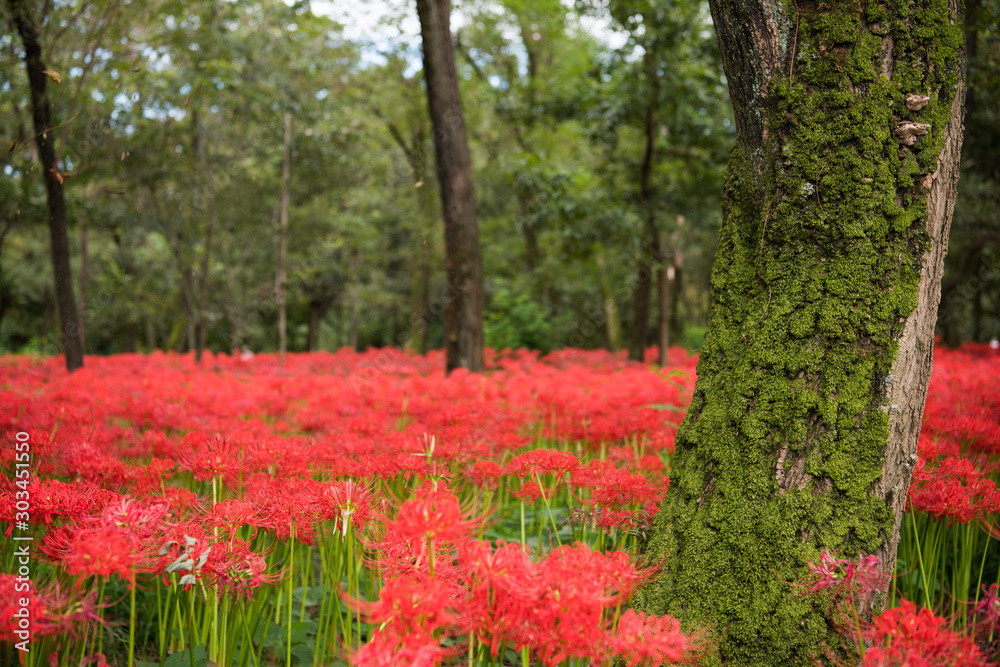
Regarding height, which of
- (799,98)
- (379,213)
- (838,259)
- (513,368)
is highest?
(379,213)

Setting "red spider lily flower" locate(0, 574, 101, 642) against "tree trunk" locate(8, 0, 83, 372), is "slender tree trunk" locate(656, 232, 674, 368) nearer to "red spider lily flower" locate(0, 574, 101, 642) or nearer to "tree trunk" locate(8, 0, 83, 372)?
"tree trunk" locate(8, 0, 83, 372)

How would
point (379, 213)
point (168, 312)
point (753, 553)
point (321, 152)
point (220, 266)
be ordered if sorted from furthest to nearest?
point (168, 312)
point (220, 266)
point (379, 213)
point (321, 152)
point (753, 553)

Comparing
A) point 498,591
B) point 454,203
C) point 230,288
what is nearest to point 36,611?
point 498,591

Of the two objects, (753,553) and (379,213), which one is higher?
(379,213)

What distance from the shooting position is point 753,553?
169 centimetres

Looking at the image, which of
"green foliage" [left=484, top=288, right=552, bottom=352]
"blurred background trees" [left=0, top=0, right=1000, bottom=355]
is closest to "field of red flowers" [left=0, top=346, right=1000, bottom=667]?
"blurred background trees" [left=0, top=0, right=1000, bottom=355]

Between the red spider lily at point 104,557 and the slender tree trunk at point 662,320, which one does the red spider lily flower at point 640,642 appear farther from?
the slender tree trunk at point 662,320

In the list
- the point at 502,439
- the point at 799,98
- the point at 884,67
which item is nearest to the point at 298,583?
Result: the point at 502,439

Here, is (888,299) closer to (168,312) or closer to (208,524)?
(208,524)

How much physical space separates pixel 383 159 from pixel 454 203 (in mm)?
10522

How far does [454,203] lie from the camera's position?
7.72m

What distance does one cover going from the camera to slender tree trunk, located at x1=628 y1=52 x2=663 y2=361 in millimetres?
8781

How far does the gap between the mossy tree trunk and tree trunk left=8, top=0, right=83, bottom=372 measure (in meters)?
6.35

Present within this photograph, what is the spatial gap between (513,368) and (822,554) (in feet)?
21.0
